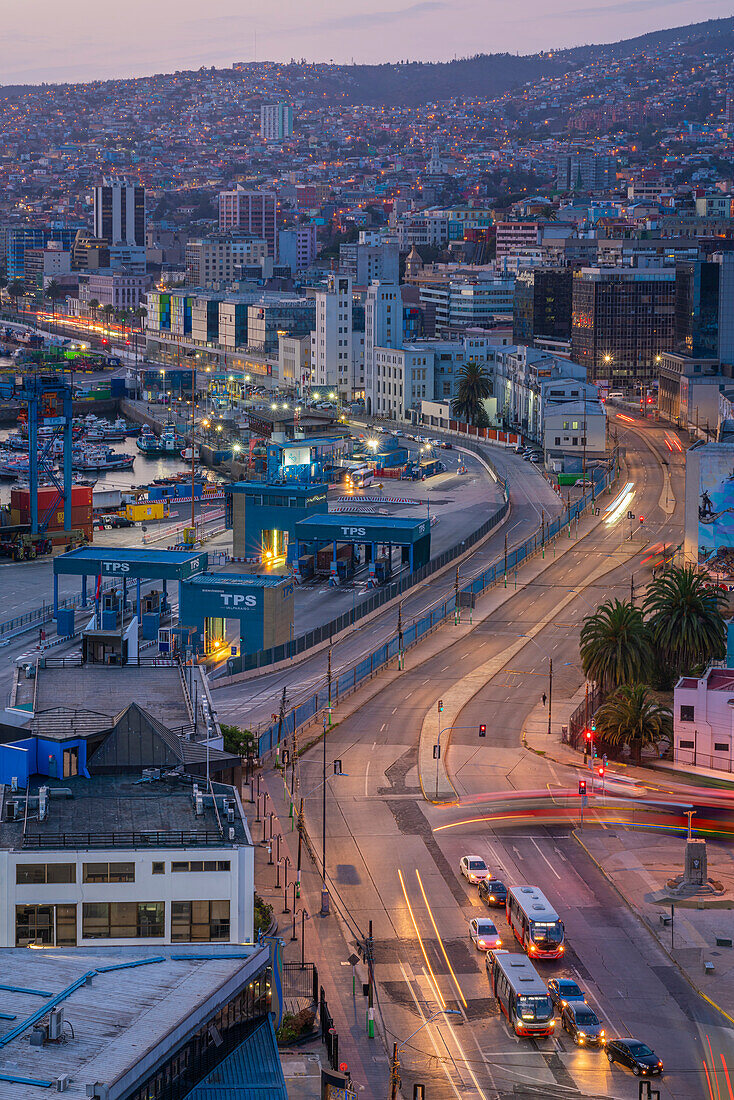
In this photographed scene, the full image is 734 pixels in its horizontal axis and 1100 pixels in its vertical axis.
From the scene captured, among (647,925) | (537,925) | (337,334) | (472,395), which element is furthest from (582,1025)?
(337,334)

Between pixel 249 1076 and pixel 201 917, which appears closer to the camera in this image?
pixel 249 1076

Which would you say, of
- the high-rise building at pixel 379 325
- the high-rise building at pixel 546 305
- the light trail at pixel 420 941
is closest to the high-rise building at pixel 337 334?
the high-rise building at pixel 379 325

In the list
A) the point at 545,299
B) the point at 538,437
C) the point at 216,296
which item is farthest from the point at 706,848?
the point at 216,296

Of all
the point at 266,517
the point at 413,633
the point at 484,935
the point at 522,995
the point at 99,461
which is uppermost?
the point at 266,517

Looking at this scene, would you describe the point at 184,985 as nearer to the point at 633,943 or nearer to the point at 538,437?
the point at 633,943

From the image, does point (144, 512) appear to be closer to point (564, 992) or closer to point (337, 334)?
point (337, 334)

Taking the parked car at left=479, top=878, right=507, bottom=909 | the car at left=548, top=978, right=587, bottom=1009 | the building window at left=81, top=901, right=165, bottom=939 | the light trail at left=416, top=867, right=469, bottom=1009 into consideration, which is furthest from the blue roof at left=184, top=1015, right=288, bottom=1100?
the parked car at left=479, top=878, right=507, bottom=909

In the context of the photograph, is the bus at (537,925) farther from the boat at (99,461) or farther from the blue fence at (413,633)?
the boat at (99,461)
